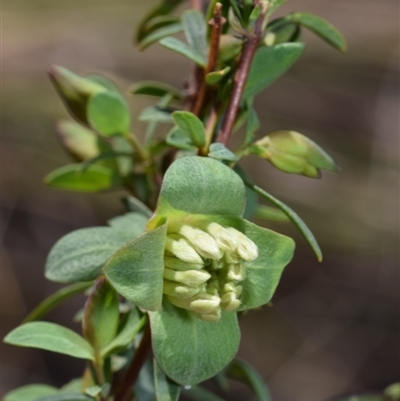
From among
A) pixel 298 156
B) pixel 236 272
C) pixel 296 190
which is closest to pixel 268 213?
pixel 298 156

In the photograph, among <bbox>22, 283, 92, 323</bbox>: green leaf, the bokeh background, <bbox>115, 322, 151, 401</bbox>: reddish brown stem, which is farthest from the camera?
the bokeh background

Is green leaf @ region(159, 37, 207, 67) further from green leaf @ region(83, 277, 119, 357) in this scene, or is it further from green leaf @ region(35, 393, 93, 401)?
green leaf @ region(35, 393, 93, 401)

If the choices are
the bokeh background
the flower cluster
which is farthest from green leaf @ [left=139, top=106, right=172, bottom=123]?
the bokeh background

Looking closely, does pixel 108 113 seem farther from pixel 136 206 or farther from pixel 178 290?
pixel 178 290

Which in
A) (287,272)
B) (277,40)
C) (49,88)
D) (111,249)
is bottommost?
(287,272)

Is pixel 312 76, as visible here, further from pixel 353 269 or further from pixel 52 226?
pixel 52 226

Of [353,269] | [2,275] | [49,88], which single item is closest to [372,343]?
[353,269]
